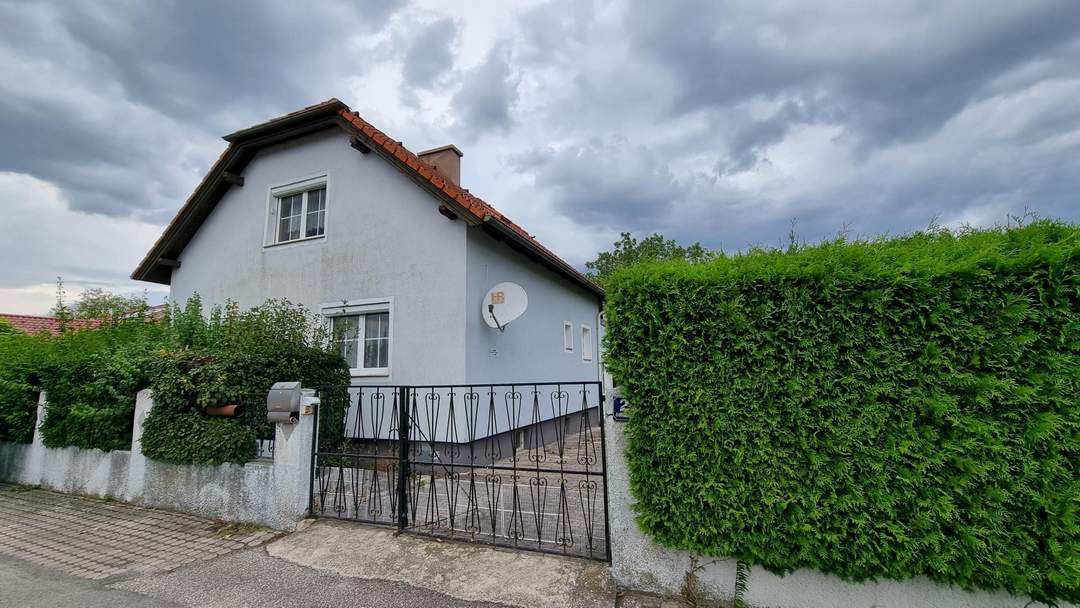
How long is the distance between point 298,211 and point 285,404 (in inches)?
241

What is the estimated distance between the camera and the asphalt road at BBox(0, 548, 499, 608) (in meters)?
3.35

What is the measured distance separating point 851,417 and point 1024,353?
3.13 feet

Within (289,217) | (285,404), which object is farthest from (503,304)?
(289,217)

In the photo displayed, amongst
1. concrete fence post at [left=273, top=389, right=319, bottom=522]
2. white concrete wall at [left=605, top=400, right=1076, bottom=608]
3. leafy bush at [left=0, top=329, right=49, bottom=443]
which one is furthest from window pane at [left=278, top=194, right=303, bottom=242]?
white concrete wall at [left=605, top=400, right=1076, bottom=608]

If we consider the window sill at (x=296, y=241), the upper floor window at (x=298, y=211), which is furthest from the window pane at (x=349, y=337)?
the upper floor window at (x=298, y=211)

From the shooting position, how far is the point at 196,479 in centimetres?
523

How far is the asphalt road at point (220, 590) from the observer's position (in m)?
3.35

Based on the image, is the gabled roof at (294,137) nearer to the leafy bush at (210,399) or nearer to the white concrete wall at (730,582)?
the leafy bush at (210,399)

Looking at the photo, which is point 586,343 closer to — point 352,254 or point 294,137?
point 352,254

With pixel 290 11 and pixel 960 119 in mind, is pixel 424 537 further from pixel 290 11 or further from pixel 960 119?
pixel 960 119

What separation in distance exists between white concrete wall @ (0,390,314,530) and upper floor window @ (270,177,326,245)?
441cm

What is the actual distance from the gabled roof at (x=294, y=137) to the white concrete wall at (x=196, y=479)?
409 centimetres

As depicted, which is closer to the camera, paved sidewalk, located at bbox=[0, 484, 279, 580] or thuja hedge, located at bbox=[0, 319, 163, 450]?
paved sidewalk, located at bbox=[0, 484, 279, 580]

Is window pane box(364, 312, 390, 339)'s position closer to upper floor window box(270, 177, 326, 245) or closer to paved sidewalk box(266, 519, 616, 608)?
upper floor window box(270, 177, 326, 245)
